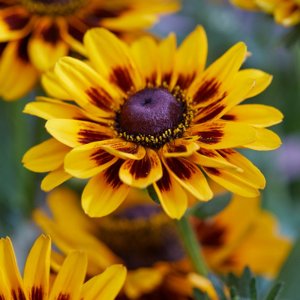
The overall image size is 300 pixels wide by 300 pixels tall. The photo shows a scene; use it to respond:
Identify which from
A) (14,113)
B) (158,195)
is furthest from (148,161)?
(14,113)

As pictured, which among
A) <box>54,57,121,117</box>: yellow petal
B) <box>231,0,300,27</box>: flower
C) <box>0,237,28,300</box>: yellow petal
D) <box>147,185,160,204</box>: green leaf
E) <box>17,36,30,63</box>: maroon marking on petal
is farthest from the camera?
<box>17,36,30,63</box>: maroon marking on petal

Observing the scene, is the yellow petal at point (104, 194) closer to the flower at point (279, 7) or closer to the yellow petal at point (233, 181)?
the yellow petal at point (233, 181)

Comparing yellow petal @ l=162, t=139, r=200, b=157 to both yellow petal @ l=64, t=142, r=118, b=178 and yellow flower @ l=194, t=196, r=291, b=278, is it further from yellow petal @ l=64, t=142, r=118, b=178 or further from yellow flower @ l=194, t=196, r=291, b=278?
yellow flower @ l=194, t=196, r=291, b=278

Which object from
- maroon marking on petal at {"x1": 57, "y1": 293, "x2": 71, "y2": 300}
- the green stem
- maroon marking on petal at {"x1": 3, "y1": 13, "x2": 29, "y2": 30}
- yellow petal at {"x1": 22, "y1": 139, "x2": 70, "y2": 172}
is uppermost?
maroon marking on petal at {"x1": 3, "y1": 13, "x2": 29, "y2": 30}

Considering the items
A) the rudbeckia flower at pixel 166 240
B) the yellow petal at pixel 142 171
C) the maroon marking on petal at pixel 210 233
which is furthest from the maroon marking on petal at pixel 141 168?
the maroon marking on petal at pixel 210 233

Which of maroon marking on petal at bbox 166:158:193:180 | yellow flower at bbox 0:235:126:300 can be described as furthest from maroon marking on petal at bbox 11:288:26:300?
maroon marking on petal at bbox 166:158:193:180

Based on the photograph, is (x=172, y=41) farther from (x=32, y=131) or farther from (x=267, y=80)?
(x=32, y=131)
